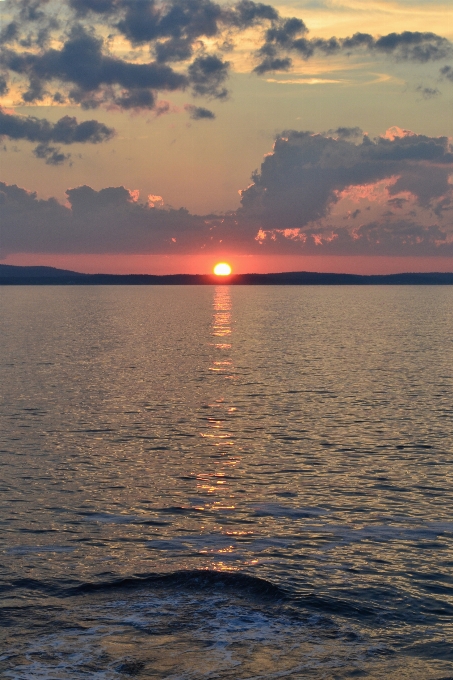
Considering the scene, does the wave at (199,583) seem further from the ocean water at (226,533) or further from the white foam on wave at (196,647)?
the white foam on wave at (196,647)

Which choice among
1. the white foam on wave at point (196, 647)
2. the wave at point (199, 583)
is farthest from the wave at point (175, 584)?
the white foam on wave at point (196, 647)

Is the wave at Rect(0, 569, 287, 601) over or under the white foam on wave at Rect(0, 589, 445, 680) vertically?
over

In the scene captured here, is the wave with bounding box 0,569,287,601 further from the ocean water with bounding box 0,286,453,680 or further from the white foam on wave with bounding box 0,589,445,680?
the white foam on wave with bounding box 0,589,445,680

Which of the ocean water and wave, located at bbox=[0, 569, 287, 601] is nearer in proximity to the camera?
the ocean water

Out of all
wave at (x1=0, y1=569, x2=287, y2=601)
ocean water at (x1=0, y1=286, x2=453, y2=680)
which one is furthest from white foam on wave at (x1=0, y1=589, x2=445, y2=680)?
wave at (x1=0, y1=569, x2=287, y2=601)

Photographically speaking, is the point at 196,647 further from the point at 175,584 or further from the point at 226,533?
the point at 226,533

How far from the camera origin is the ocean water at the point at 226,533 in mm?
18734

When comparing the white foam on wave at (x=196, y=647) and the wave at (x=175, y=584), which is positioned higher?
the wave at (x=175, y=584)

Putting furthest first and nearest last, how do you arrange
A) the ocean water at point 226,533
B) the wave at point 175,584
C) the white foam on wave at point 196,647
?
the wave at point 175,584 < the ocean water at point 226,533 < the white foam on wave at point 196,647

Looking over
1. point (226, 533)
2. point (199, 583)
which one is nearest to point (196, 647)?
point (199, 583)

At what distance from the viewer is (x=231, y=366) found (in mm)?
80438

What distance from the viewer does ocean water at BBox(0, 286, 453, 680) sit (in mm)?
18734

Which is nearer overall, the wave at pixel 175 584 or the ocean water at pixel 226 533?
the ocean water at pixel 226 533

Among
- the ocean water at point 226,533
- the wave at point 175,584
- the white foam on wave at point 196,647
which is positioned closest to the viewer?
the white foam on wave at point 196,647
